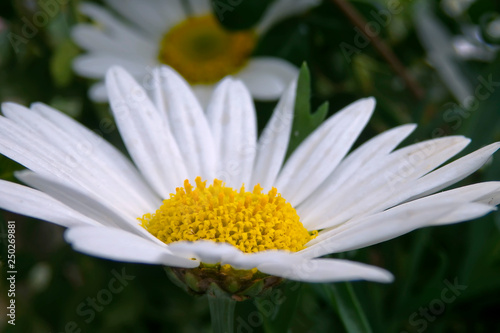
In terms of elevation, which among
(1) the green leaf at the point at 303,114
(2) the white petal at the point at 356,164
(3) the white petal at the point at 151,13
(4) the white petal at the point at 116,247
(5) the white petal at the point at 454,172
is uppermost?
(3) the white petal at the point at 151,13

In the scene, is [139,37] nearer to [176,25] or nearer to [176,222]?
[176,25]

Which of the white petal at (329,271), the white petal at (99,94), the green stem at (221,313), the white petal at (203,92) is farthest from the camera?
the white petal at (203,92)

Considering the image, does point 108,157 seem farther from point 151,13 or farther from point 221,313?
point 151,13

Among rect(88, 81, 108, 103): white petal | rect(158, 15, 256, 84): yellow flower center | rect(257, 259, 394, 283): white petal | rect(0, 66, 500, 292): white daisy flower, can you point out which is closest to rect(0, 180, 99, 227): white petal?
rect(0, 66, 500, 292): white daisy flower

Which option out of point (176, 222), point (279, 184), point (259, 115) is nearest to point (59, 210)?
point (176, 222)

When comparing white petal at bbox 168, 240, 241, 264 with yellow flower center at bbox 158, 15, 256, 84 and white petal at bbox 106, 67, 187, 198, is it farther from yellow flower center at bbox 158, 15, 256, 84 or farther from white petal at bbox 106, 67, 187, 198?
yellow flower center at bbox 158, 15, 256, 84

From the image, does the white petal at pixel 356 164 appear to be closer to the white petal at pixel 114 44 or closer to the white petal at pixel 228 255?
the white petal at pixel 228 255

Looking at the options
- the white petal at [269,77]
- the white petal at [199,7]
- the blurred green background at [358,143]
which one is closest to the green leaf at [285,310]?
the blurred green background at [358,143]
